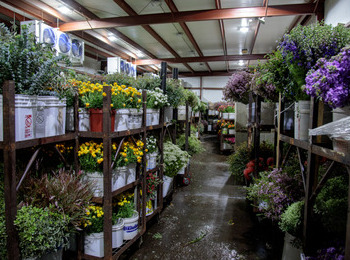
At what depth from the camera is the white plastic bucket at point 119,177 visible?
248 centimetres

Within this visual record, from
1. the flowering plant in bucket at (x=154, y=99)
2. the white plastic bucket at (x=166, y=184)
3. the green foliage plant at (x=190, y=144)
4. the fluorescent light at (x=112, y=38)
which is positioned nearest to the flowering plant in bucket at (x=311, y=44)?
the flowering plant in bucket at (x=154, y=99)

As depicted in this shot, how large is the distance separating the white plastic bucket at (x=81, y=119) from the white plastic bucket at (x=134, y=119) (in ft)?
1.50

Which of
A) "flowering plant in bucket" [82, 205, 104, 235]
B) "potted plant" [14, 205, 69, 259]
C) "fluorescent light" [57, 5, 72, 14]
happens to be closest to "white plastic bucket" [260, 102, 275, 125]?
"flowering plant in bucket" [82, 205, 104, 235]

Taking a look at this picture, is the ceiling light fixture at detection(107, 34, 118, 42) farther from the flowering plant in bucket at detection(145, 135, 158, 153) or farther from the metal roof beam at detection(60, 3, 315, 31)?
the flowering plant in bucket at detection(145, 135, 158, 153)

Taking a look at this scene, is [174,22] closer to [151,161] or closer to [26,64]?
[151,161]

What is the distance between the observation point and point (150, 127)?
3.24 meters

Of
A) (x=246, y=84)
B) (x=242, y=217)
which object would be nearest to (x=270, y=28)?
(x=246, y=84)

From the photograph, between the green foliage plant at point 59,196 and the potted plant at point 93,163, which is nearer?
the green foliage plant at point 59,196

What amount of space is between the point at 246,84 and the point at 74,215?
11.5 feet

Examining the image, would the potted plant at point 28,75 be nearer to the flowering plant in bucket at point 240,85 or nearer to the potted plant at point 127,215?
the potted plant at point 127,215

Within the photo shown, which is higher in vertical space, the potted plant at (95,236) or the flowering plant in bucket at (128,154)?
the flowering plant in bucket at (128,154)

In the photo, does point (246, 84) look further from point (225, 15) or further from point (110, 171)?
point (110, 171)

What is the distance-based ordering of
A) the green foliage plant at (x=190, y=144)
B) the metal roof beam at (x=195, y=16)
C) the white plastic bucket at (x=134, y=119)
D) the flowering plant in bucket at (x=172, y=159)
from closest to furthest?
the white plastic bucket at (x=134, y=119) < the flowering plant in bucket at (x=172, y=159) < the metal roof beam at (x=195, y=16) < the green foliage plant at (x=190, y=144)

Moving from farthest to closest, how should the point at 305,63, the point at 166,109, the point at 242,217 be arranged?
the point at 166,109
the point at 242,217
the point at 305,63
